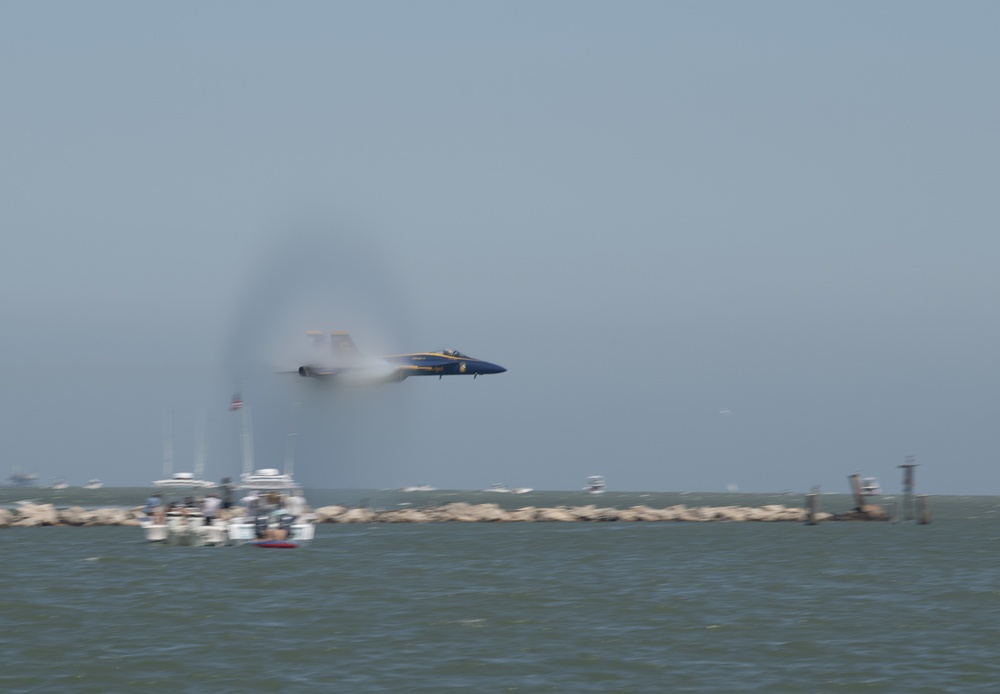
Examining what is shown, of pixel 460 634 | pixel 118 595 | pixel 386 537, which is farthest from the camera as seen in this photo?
pixel 386 537

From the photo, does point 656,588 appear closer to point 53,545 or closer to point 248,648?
point 248,648

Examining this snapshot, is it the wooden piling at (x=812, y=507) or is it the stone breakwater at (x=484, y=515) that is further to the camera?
the wooden piling at (x=812, y=507)

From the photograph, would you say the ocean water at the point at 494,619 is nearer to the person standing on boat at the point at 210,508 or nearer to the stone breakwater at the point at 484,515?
the person standing on boat at the point at 210,508

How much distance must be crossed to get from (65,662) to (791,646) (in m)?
19.6

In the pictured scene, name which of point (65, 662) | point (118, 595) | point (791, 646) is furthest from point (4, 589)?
point (791, 646)

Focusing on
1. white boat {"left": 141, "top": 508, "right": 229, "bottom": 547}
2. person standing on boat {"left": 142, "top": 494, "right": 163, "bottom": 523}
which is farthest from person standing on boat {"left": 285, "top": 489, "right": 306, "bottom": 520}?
person standing on boat {"left": 142, "top": 494, "right": 163, "bottom": 523}

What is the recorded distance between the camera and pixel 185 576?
51.3 meters

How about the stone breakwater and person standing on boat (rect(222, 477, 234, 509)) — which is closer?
person standing on boat (rect(222, 477, 234, 509))

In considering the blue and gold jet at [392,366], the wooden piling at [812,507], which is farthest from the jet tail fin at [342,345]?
the wooden piling at [812,507]

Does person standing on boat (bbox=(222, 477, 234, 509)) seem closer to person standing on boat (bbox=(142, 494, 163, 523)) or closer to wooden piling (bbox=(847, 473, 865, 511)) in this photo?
person standing on boat (bbox=(142, 494, 163, 523))

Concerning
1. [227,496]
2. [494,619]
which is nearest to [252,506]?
[227,496]

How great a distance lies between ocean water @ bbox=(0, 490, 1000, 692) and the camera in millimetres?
31141

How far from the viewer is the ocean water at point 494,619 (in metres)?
31.1

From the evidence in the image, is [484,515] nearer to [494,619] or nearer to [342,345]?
[342,345]
